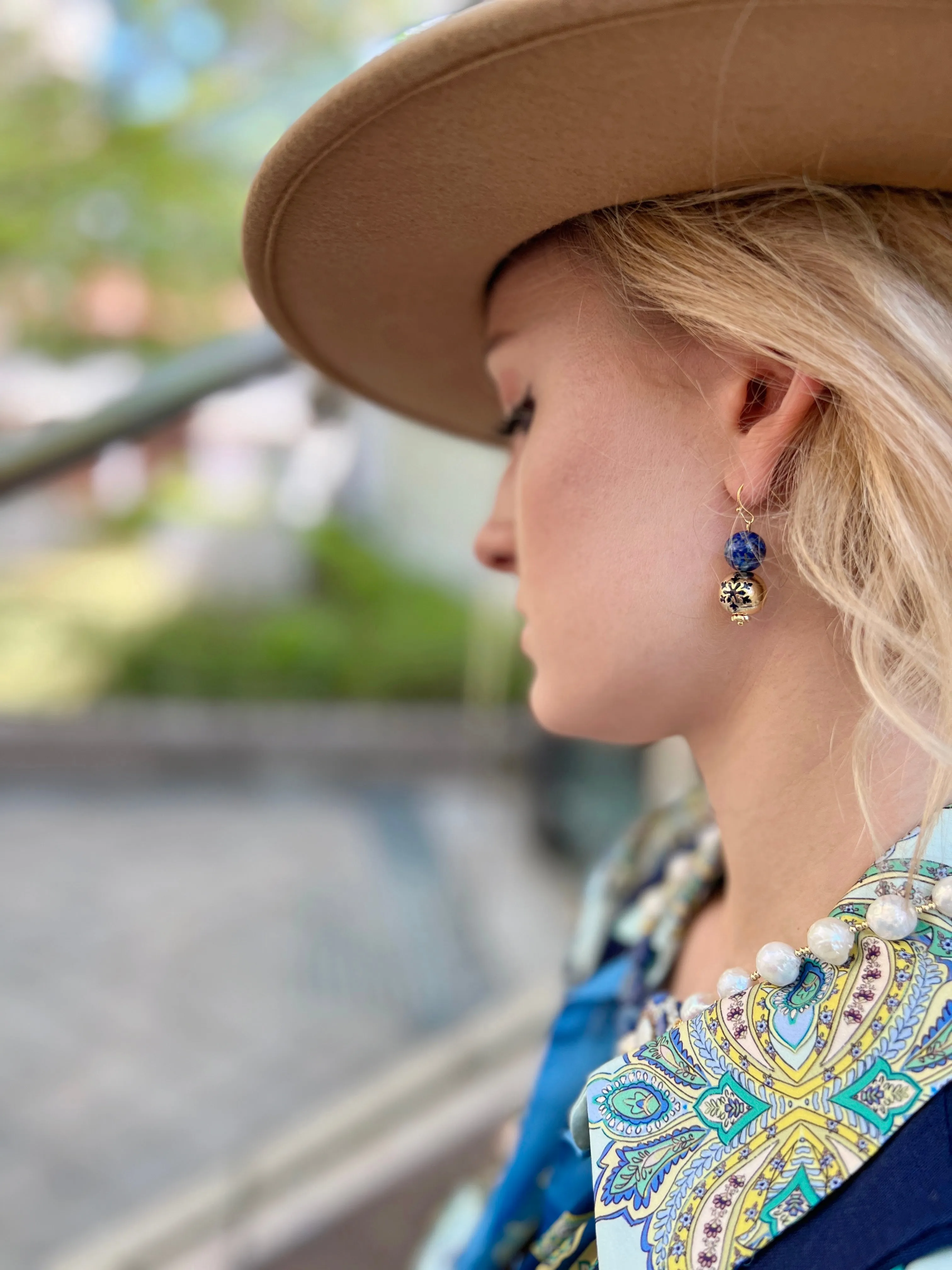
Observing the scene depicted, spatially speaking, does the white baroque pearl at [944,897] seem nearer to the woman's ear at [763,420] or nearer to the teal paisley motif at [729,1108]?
the teal paisley motif at [729,1108]

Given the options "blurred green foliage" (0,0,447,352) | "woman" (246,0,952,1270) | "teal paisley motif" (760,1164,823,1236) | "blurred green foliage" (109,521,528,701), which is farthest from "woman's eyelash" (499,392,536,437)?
"blurred green foliage" (109,521,528,701)

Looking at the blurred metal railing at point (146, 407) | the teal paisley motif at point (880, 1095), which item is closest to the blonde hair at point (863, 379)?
the teal paisley motif at point (880, 1095)

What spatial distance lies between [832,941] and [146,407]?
2.29 ft

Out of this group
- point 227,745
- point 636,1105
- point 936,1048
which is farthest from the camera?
point 227,745

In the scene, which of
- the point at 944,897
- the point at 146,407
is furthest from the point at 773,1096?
the point at 146,407

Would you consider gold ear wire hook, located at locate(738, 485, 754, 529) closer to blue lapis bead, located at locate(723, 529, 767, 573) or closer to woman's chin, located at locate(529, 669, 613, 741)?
blue lapis bead, located at locate(723, 529, 767, 573)

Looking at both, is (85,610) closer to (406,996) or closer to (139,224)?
(139,224)

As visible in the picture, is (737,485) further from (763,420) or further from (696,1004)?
(696,1004)

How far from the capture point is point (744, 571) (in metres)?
0.69

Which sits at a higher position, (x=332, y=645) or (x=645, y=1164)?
(x=332, y=645)

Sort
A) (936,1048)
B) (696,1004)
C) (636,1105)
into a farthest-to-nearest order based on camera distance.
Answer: (696,1004), (636,1105), (936,1048)

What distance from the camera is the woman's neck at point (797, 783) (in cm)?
66

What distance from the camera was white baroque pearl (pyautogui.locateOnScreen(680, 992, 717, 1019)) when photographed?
2.40 ft

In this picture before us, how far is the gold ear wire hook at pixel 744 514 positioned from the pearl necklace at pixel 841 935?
0.25 m
